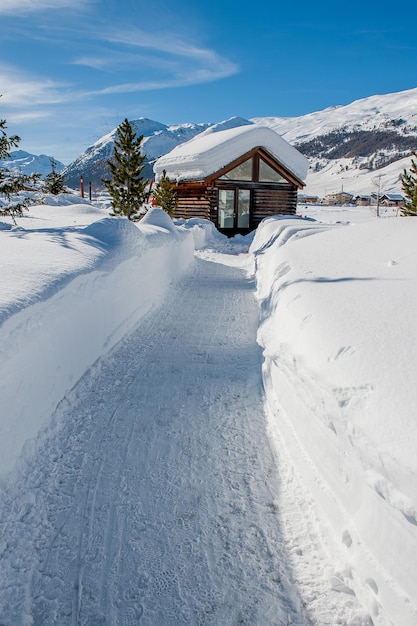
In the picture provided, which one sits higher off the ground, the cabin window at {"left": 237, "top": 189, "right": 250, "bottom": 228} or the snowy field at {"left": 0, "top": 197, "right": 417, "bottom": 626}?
the cabin window at {"left": 237, "top": 189, "right": 250, "bottom": 228}

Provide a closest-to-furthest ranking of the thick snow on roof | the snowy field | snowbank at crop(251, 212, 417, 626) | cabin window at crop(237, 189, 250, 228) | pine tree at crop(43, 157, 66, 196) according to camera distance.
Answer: snowbank at crop(251, 212, 417, 626), the snowy field, the thick snow on roof, cabin window at crop(237, 189, 250, 228), pine tree at crop(43, 157, 66, 196)

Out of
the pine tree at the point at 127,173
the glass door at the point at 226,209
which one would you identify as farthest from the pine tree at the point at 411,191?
the pine tree at the point at 127,173

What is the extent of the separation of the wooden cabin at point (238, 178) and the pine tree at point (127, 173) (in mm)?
5288

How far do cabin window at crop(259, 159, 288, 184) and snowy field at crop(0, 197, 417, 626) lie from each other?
660 inches

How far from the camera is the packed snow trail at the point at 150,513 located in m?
2.08

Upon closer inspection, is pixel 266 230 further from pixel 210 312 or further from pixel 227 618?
pixel 227 618

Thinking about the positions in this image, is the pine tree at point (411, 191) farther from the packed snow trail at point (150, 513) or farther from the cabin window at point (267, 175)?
the packed snow trail at point (150, 513)

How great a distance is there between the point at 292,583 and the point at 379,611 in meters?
0.47

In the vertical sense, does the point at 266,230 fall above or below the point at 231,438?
above

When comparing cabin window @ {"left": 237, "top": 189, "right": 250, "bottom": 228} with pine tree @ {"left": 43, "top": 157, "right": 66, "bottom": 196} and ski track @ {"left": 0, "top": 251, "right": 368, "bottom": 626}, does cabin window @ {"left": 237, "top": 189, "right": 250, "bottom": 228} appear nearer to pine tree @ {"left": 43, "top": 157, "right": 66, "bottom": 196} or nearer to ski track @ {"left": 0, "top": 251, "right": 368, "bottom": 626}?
pine tree @ {"left": 43, "top": 157, "right": 66, "bottom": 196}

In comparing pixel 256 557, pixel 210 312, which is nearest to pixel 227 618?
pixel 256 557

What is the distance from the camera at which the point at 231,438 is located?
3520mm

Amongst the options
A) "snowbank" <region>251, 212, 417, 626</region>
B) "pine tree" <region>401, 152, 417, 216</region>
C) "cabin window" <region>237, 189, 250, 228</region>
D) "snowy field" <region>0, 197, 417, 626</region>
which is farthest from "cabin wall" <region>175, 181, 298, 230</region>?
"snowbank" <region>251, 212, 417, 626</region>

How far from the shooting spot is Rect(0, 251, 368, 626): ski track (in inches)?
81.8
